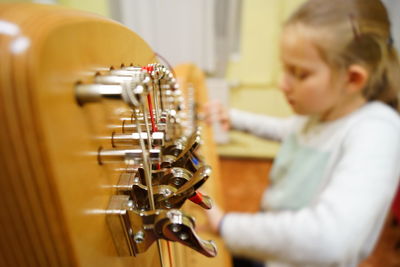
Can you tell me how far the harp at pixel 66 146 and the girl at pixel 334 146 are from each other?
36 cm

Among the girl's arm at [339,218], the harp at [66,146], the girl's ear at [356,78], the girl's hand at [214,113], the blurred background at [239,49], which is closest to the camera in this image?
the harp at [66,146]

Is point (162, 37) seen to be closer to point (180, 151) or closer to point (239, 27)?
point (180, 151)

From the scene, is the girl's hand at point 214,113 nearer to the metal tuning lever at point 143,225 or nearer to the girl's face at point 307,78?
the girl's face at point 307,78

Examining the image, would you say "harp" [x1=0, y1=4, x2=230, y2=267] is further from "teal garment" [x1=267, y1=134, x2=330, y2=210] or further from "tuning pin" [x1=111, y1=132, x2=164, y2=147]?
"teal garment" [x1=267, y1=134, x2=330, y2=210]

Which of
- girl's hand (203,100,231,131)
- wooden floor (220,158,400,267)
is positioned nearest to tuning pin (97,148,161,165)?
girl's hand (203,100,231,131)

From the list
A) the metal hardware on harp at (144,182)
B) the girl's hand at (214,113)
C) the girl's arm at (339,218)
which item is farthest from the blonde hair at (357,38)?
the metal hardware on harp at (144,182)

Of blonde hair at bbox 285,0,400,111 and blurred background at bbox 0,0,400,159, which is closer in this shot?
blonde hair at bbox 285,0,400,111

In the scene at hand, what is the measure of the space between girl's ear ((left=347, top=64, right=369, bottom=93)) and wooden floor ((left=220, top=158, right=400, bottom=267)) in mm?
938

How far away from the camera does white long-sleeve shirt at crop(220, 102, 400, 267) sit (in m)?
0.46

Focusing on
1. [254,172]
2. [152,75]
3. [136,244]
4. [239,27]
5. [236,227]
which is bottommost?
[254,172]

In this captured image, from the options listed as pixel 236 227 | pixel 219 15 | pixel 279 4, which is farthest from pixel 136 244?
pixel 279 4

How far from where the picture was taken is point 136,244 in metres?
0.18

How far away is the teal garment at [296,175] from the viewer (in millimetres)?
667

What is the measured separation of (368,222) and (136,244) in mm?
447
